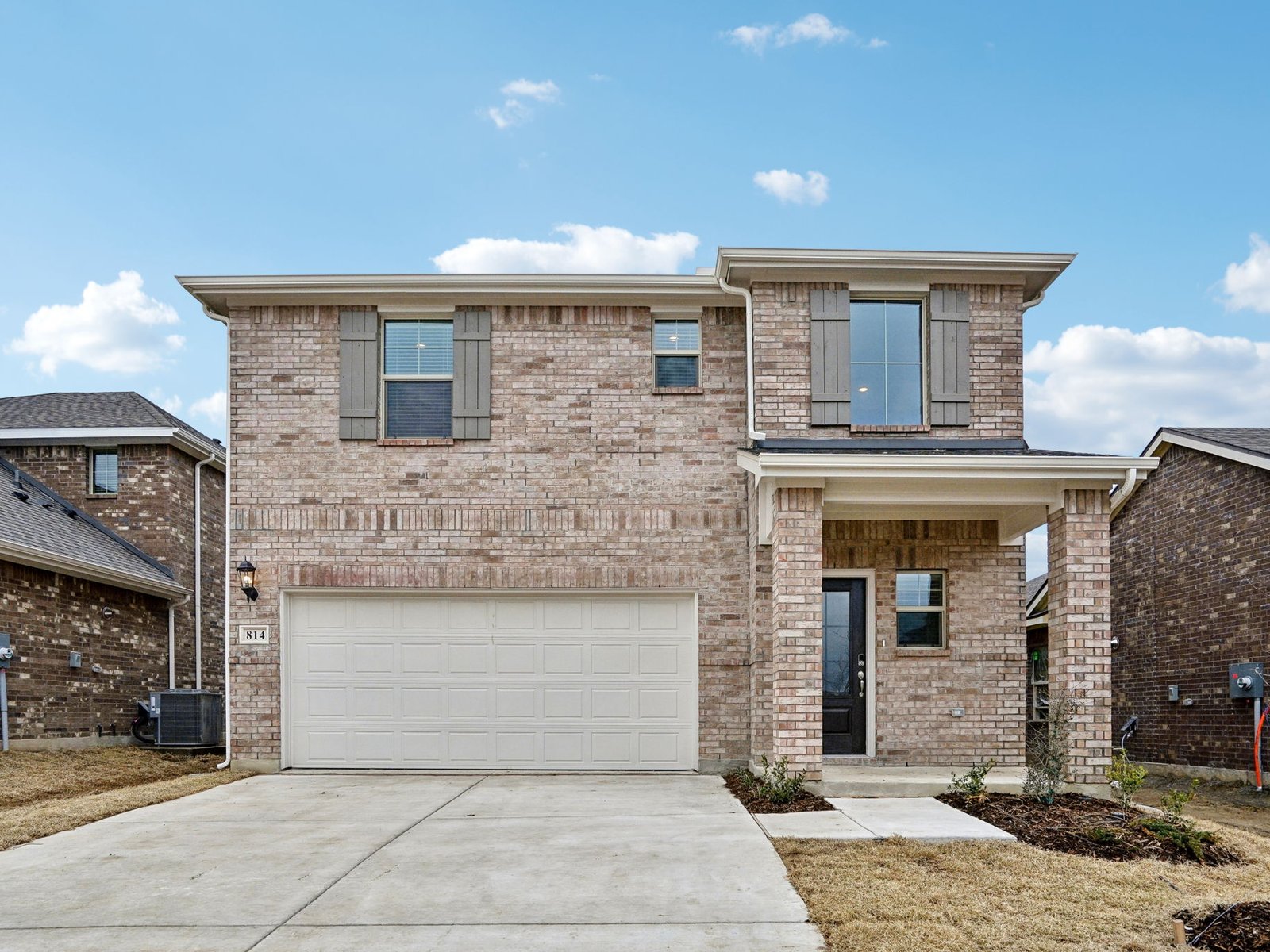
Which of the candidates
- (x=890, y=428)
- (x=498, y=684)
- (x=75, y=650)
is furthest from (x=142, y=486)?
(x=890, y=428)

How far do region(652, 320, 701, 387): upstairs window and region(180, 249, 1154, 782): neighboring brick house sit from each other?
0.13 ft

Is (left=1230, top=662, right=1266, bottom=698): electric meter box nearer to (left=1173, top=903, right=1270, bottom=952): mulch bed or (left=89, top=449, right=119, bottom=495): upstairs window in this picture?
(left=1173, top=903, right=1270, bottom=952): mulch bed

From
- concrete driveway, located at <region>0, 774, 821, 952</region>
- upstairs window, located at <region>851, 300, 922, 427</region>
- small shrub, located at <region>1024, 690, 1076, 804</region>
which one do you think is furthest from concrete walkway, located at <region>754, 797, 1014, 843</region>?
upstairs window, located at <region>851, 300, 922, 427</region>

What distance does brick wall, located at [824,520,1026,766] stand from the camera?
1046 centimetres

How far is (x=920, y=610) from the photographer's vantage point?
10711 mm

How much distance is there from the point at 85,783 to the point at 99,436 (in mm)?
6613

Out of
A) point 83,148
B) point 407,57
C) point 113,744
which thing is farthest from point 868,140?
point 113,744

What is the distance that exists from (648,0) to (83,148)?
9.27m

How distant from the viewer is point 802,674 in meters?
8.84

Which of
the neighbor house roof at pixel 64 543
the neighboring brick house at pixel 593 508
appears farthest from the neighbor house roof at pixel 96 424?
the neighboring brick house at pixel 593 508

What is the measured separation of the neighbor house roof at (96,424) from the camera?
14914 millimetres

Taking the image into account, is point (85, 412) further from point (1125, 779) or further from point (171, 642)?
point (1125, 779)

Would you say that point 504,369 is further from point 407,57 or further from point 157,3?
point 157,3

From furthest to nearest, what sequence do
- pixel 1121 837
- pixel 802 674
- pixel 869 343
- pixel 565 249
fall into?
pixel 565 249 < pixel 869 343 < pixel 802 674 < pixel 1121 837
